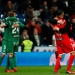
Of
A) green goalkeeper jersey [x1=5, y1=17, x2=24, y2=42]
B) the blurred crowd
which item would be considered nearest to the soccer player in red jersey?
green goalkeeper jersey [x1=5, y1=17, x2=24, y2=42]

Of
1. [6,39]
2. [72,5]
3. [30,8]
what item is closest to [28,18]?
[30,8]

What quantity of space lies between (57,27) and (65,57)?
184 inches

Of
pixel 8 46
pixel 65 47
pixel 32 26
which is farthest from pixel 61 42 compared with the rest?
pixel 32 26

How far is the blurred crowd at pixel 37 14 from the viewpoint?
20.8 meters

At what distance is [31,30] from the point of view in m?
20.9

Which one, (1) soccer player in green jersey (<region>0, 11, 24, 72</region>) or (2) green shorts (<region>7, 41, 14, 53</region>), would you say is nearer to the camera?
(1) soccer player in green jersey (<region>0, 11, 24, 72</region>)

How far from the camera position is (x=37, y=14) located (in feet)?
76.5

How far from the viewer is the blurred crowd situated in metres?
20.8

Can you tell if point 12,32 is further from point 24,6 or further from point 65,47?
point 24,6

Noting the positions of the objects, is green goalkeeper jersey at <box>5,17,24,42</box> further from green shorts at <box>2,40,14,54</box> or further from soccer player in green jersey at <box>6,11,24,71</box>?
green shorts at <box>2,40,14,54</box>

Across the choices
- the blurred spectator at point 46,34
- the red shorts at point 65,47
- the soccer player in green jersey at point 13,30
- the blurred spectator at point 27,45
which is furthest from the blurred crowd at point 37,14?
the red shorts at point 65,47

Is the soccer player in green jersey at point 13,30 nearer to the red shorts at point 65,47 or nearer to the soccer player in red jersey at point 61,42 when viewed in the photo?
the soccer player in red jersey at point 61,42

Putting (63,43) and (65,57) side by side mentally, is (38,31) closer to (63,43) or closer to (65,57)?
(65,57)

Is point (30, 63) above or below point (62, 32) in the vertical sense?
below
